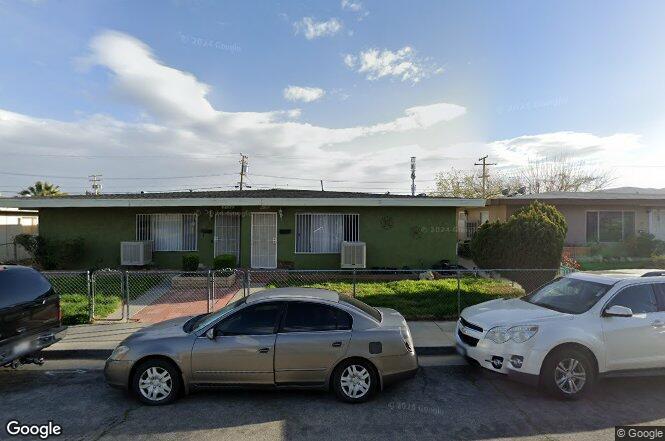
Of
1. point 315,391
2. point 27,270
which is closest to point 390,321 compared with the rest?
point 315,391

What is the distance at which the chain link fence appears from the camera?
8.07m

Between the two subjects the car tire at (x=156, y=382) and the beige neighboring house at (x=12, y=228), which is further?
the beige neighboring house at (x=12, y=228)

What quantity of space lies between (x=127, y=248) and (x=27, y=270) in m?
7.21

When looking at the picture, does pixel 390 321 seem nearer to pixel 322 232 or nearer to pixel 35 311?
pixel 35 311

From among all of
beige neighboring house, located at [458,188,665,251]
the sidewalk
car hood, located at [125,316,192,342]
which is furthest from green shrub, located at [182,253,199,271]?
beige neighboring house, located at [458,188,665,251]

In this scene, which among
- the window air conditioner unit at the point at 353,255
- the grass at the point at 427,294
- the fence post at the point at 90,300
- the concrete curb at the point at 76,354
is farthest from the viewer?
the window air conditioner unit at the point at 353,255

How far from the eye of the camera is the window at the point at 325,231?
1316cm

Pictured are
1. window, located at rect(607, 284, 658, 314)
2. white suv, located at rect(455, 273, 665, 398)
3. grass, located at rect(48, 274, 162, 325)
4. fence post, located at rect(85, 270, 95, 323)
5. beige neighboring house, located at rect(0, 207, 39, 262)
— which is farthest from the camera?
beige neighboring house, located at rect(0, 207, 39, 262)

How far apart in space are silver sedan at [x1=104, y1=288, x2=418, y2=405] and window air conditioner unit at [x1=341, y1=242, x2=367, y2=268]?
7648 mm

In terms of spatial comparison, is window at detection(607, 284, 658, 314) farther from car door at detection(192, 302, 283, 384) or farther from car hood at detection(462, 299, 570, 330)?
car door at detection(192, 302, 283, 384)

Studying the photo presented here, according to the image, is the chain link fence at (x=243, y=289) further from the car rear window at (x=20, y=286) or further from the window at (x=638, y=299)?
the window at (x=638, y=299)

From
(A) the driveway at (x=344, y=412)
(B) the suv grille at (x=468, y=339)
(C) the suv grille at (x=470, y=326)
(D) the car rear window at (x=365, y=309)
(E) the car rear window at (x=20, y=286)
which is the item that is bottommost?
(A) the driveway at (x=344, y=412)

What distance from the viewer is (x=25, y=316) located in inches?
197

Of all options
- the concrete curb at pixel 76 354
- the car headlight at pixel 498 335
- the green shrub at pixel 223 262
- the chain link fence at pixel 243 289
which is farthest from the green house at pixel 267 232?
the car headlight at pixel 498 335
